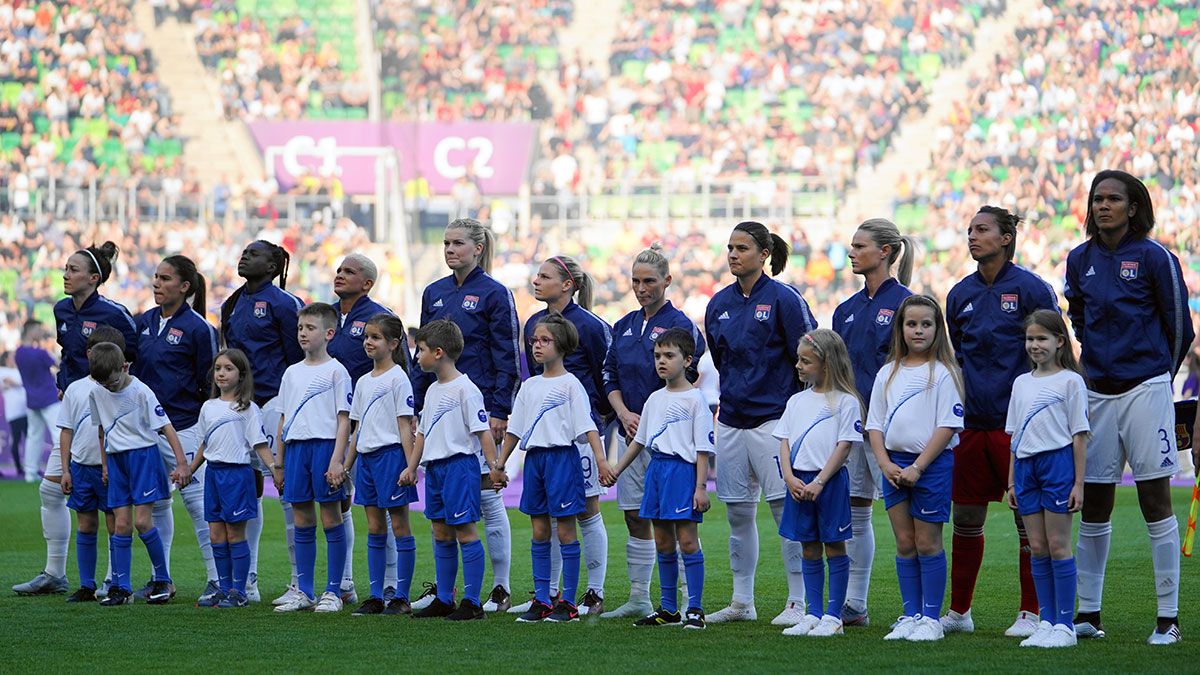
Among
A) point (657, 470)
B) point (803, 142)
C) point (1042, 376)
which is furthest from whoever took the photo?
point (803, 142)

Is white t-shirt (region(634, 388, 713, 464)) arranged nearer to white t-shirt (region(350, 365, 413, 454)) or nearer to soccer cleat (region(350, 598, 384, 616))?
white t-shirt (region(350, 365, 413, 454))

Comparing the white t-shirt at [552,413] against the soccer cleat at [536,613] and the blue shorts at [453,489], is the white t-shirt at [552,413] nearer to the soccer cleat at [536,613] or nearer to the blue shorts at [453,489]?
the blue shorts at [453,489]

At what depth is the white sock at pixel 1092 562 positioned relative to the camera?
17.7 feet

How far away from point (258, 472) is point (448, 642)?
211 cm

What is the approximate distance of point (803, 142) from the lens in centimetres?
2506

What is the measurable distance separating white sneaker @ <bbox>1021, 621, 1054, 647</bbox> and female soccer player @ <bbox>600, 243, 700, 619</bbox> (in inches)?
71.7

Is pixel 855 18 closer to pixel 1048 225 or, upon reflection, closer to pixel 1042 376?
pixel 1048 225

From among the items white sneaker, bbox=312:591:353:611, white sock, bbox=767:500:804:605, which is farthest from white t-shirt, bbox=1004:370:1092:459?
white sneaker, bbox=312:591:353:611

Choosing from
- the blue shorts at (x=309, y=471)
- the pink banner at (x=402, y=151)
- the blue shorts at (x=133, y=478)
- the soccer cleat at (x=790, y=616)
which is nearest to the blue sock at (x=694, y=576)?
the soccer cleat at (x=790, y=616)

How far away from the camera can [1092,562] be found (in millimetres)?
5410

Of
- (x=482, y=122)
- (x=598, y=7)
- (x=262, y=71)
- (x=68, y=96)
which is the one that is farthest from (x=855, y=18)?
(x=68, y=96)

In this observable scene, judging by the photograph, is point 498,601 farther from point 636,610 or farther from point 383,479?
point 383,479

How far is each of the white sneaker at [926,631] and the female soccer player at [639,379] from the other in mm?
1413

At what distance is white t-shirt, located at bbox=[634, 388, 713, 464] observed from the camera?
5.99 meters
